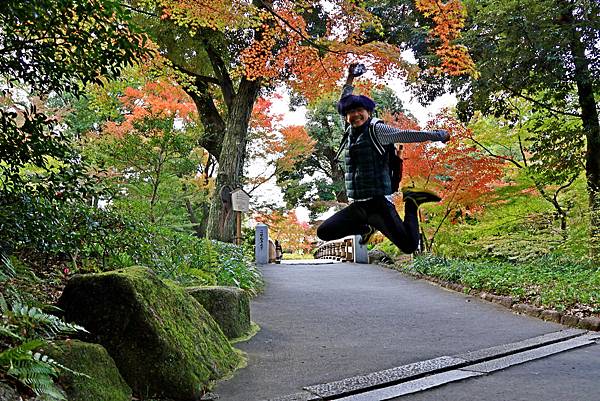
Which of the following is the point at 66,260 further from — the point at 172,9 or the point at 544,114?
the point at 544,114

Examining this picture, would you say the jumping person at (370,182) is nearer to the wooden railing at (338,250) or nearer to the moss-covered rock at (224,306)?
the moss-covered rock at (224,306)

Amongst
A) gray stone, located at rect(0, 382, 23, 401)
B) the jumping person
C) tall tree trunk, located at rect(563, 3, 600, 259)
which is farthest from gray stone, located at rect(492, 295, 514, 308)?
gray stone, located at rect(0, 382, 23, 401)

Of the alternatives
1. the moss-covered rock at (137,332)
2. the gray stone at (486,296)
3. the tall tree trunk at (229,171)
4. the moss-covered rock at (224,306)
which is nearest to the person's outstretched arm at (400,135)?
the moss-covered rock at (137,332)

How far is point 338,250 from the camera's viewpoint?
21.3 meters

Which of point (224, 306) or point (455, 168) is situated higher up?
point (455, 168)

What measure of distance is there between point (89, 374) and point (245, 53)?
9.70m

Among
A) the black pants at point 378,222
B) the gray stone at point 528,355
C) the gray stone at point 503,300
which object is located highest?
the black pants at point 378,222

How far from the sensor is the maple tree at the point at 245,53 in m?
9.86

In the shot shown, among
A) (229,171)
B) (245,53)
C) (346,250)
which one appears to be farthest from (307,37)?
(346,250)

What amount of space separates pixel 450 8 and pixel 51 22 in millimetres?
8289

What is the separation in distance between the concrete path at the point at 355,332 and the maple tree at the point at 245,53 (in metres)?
3.73

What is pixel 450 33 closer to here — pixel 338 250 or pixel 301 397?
pixel 301 397

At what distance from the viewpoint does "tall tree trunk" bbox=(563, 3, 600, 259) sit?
884cm

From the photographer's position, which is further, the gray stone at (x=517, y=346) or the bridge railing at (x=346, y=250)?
the bridge railing at (x=346, y=250)
